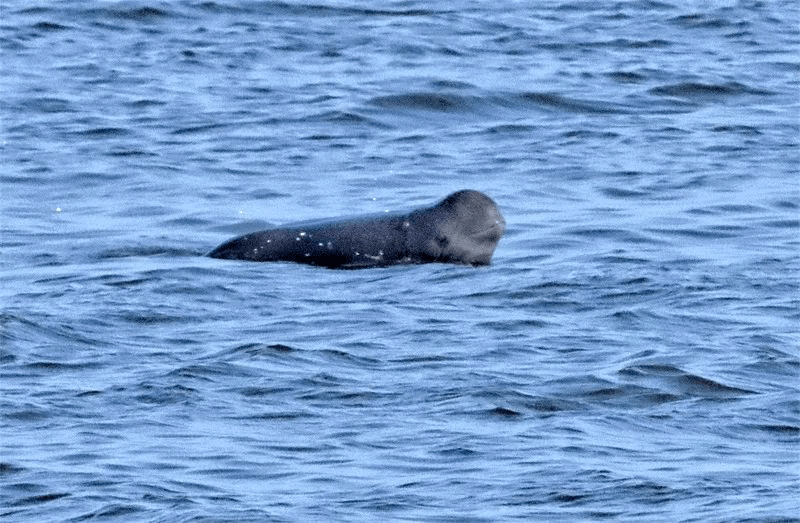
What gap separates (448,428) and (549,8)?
1734 centimetres

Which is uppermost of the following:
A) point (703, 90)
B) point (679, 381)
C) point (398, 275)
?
point (679, 381)

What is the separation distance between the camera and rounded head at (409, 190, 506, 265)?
1327 centimetres

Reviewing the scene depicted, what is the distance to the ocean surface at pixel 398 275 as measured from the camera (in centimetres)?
820

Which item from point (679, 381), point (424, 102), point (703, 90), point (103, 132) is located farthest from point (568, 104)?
point (679, 381)

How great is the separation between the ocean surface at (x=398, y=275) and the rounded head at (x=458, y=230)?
0.76ft

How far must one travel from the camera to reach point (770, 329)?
1096 cm

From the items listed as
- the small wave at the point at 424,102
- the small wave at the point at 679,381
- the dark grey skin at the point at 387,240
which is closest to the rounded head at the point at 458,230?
the dark grey skin at the point at 387,240

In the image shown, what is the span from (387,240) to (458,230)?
0.49 m

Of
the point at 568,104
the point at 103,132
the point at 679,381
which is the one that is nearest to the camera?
the point at 679,381

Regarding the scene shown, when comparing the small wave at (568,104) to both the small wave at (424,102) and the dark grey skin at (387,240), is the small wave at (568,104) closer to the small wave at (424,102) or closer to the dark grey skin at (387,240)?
the small wave at (424,102)

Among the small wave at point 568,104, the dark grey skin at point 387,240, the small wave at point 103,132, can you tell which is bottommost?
the small wave at point 568,104

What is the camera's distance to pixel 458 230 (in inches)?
525

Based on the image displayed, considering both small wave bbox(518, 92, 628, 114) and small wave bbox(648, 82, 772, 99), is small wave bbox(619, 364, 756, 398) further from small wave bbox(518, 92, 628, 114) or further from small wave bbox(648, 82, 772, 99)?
small wave bbox(648, 82, 772, 99)

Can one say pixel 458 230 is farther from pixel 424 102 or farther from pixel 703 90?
pixel 703 90
